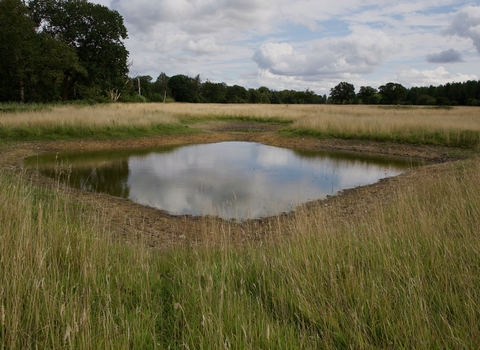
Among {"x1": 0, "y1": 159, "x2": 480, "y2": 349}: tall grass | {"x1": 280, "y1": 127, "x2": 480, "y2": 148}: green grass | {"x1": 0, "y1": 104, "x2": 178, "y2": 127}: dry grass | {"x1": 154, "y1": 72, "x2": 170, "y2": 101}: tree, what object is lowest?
{"x1": 0, "y1": 159, "x2": 480, "y2": 349}: tall grass

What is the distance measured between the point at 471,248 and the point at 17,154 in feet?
50.1

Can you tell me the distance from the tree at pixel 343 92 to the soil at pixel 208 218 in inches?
2287

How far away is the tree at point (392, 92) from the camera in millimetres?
68625

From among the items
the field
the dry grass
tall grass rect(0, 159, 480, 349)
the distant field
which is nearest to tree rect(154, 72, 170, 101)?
the dry grass

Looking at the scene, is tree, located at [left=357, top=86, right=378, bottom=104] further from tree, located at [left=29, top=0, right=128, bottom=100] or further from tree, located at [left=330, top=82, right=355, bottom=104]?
tree, located at [left=29, top=0, right=128, bottom=100]

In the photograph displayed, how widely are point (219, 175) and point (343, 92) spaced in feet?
252

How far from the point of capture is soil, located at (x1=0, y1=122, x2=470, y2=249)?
17.7 ft

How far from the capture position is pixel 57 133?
17391 mm

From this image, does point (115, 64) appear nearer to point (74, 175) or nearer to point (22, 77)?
point (22, 77)

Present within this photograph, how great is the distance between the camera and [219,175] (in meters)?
11.2

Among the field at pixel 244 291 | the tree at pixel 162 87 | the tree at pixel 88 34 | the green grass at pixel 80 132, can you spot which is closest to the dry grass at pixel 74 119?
the green grass at pixel 80 132

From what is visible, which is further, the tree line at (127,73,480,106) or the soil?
the tree line at (127,73,480,106)

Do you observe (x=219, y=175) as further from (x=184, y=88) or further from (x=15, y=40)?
(x=184, y=88)

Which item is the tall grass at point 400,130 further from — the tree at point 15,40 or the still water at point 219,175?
→ the tree at point 15,40
